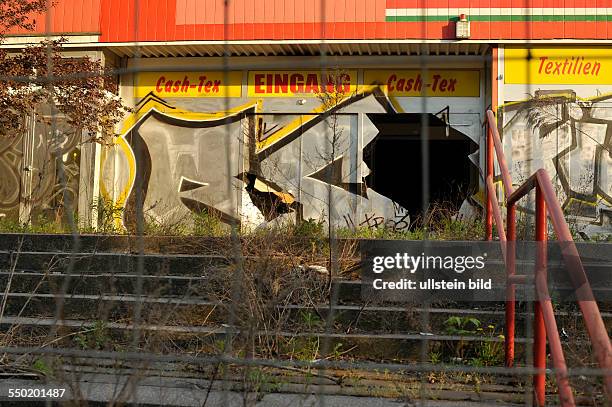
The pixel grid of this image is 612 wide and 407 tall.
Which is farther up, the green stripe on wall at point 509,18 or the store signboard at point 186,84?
the green stripe on wall at point 509,18

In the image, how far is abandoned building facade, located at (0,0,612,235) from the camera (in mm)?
9578

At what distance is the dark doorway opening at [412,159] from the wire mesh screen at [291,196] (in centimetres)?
3

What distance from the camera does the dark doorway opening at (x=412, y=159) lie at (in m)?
10.3

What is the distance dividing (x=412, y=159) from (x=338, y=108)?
167cm

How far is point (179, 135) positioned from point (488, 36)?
508cm

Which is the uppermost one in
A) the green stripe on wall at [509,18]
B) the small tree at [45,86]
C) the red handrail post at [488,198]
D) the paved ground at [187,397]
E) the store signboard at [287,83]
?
the green stripe on wall at [509,18]

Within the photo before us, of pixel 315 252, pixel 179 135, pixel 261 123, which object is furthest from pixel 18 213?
pixel 315 252

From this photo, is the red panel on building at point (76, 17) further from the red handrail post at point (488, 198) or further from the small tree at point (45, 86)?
the red handrail post at point (488, 198)

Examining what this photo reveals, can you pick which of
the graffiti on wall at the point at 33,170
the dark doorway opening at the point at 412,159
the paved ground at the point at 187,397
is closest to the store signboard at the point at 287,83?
the dark doorway opening at the point at 412,159

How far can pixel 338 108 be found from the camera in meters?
9.66

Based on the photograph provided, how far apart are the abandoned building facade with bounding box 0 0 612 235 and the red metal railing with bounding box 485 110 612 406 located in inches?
189

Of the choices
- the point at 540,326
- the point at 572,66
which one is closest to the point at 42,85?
the point at 540,326

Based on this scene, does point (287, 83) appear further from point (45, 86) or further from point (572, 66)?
point (45, 86)

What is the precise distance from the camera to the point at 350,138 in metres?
10.5
